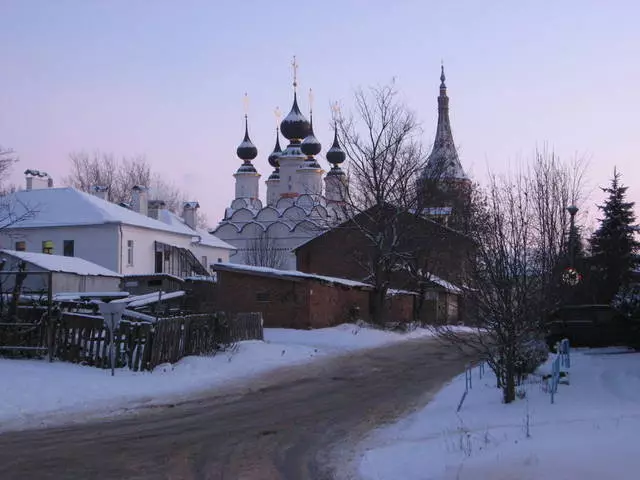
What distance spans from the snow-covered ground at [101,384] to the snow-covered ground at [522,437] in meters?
5.03

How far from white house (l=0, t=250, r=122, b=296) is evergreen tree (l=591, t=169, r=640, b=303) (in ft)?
71.5

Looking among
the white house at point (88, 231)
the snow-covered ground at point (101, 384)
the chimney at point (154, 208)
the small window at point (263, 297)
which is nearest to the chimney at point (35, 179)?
the white house at point (88, 231)

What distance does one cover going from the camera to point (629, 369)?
50.4ft

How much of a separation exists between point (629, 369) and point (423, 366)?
7.64 meters

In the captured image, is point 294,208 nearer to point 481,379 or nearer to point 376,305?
point 376,305

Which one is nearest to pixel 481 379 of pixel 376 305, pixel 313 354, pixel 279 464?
pixel 279 464

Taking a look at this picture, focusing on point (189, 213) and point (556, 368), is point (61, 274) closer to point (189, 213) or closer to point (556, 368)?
point (556, 368)

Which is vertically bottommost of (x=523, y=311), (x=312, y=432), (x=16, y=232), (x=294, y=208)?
(x=312, y=432)

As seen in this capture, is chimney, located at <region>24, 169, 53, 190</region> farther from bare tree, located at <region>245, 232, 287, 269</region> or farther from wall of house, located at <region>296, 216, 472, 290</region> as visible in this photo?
bare tree, located at <region>245, 232, 287, 269</region>

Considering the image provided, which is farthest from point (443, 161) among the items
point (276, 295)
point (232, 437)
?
point (232, 437)

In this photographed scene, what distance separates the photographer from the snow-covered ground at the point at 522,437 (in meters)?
7.35

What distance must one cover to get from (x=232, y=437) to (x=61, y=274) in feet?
67.5

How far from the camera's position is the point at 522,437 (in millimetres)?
9008

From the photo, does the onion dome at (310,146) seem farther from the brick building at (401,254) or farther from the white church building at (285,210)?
the brick building at (401,254)
